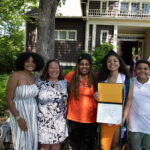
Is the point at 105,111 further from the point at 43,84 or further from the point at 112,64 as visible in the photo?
the point at 43,84

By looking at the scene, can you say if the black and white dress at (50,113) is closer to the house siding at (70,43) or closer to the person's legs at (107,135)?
the person's legs at (107,135)

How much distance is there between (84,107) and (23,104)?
39.8 inches

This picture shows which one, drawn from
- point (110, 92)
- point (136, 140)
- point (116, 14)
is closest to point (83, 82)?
point (110, 92)

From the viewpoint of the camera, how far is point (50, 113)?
8.46 feet

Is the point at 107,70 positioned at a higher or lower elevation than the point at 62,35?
lower

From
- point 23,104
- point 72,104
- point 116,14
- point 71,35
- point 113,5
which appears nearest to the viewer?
point 23,104

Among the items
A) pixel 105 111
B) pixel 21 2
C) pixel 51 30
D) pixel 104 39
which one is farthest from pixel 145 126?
pixel 104 39

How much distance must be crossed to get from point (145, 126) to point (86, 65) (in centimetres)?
140

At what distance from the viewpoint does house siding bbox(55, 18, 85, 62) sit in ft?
46.5

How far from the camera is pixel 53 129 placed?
103 inches

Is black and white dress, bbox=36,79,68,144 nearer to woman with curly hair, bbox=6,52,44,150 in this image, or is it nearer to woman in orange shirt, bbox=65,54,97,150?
woman with curly hair, bbox=6,52,44,150

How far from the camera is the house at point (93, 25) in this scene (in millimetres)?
13539

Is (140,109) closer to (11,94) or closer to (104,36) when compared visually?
(11,94)

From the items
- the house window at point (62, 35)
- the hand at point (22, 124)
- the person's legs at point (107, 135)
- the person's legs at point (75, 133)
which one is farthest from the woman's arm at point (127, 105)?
the house window at point (62, 35)
